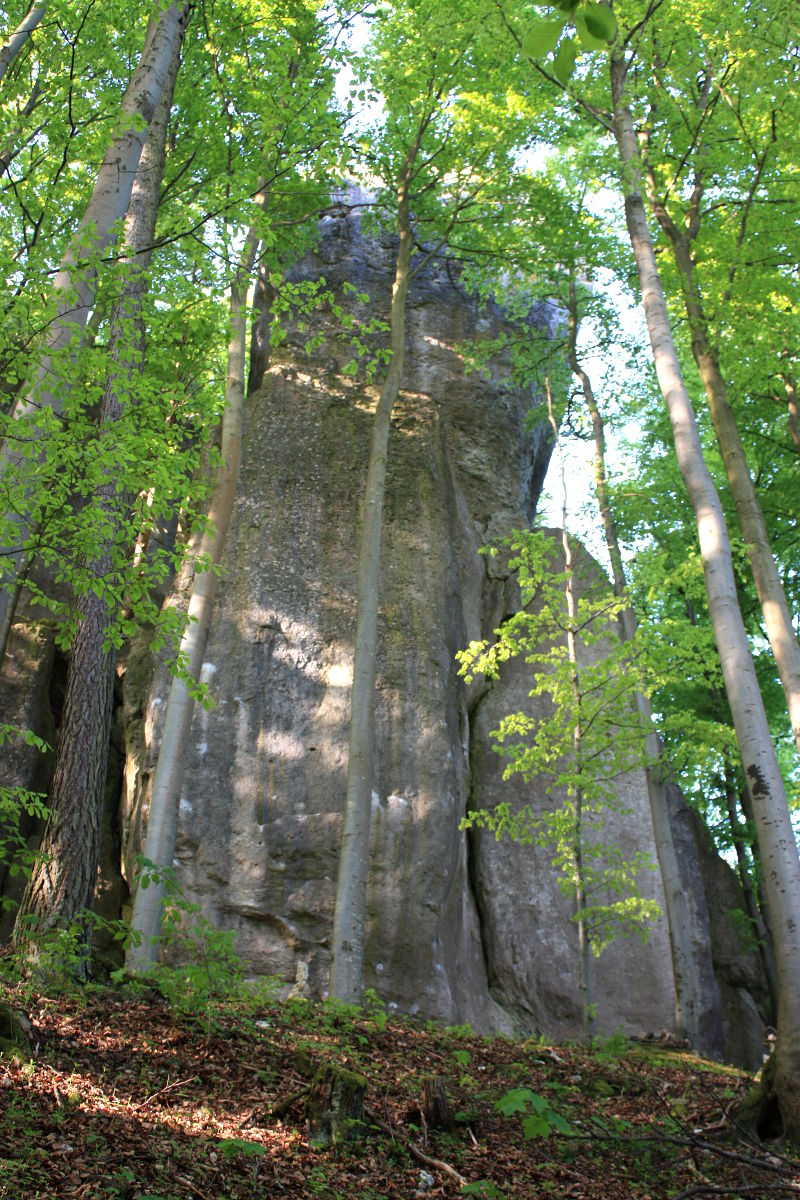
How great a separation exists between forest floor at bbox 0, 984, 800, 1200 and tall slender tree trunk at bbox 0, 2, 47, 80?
25.5ft

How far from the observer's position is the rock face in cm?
1195

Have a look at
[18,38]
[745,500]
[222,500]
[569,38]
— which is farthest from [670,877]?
[18,38]

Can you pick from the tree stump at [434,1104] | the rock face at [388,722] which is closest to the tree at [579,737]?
the rock face at [388,722]

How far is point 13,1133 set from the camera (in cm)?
368

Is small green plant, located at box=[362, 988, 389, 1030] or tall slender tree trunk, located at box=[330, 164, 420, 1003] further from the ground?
tall slender tree trunk, located at box=[330, 164, 420, 1003]

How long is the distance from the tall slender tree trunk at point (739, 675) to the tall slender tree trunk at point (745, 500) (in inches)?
39.2

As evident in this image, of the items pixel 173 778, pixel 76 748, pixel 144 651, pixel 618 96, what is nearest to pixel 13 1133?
pixel 76 748

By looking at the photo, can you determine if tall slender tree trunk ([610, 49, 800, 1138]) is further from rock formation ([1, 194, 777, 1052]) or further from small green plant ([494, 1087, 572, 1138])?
rock formation ([1, 194, 777, 1052])

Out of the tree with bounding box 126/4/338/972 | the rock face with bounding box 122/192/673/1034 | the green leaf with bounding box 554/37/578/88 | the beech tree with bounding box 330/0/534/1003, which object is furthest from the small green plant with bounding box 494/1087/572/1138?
the rock face with bounding box 122/192/673/1034

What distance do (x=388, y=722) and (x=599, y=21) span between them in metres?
11.9

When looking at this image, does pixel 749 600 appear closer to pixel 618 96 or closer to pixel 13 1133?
pixel 618 96

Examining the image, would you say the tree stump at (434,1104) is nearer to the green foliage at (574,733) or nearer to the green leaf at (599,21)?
the green foliage at (574,733)

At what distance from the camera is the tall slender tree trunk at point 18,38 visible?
26.6ft

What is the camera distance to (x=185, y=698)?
10.6 metres
